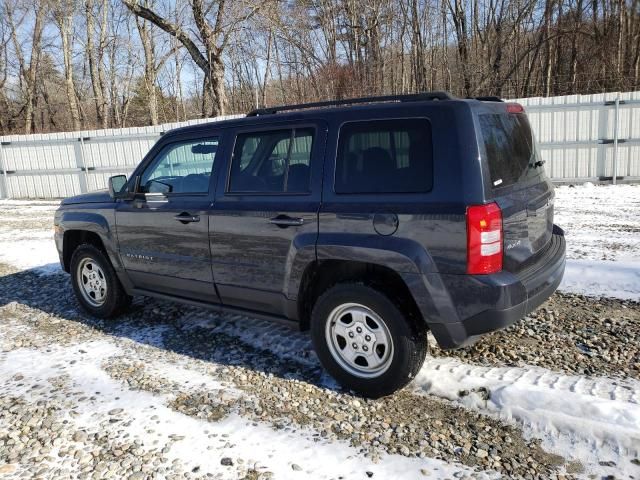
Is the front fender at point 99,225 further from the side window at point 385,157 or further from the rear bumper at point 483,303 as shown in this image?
the rear bumper at point 483,303

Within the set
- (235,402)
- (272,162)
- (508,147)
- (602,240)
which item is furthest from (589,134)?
(235,402)

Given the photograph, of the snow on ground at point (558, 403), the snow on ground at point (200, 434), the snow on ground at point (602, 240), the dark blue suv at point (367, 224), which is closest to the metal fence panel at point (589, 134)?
the snow on ground at point (602, 240)

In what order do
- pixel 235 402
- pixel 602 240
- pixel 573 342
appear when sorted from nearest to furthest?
1. pixel 235 402
2. pixel 573 342
3. pixel 602 240

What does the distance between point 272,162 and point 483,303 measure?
185 centimetres

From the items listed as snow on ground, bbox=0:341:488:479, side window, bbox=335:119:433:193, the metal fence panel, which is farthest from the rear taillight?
the metal fence panel

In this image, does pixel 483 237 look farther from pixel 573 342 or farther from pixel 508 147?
pixel 573 342

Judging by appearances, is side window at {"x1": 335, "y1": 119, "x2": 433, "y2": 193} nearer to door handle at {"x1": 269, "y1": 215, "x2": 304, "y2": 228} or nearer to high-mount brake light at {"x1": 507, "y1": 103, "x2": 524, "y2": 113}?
door handle at {"x1": 269, "y1": 215, "x2": 304, "y2": 228}

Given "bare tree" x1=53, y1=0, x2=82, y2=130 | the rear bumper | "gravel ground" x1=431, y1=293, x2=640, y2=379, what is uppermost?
"bare tree" x1=53, y1=0, x2=82, y2=130

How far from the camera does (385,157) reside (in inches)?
134

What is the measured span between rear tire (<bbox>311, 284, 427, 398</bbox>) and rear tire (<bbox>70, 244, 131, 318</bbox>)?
2.56m

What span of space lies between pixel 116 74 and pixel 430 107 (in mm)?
38268

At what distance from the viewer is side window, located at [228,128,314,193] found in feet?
12.4

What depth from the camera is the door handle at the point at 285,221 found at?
12.1ft

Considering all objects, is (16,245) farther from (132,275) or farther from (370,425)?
(370,425)
